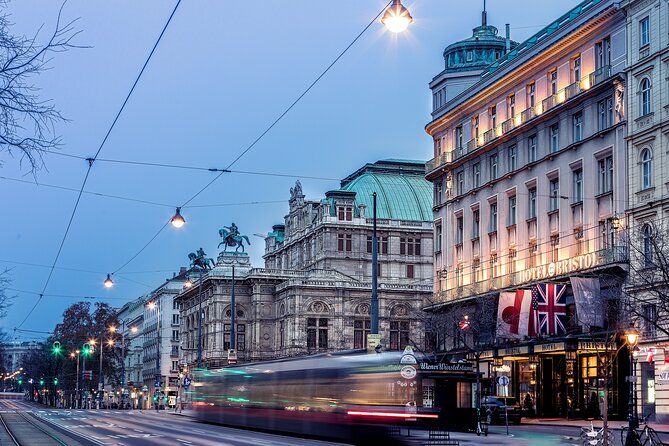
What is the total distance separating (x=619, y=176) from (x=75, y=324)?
355 ft

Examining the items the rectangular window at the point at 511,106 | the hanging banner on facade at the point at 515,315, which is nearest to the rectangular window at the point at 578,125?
the rectangular window at the point at 511,106

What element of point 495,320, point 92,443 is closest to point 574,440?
point 92,443

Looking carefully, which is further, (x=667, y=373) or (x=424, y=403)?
(x=667, y=373)

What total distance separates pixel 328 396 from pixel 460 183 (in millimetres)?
40893

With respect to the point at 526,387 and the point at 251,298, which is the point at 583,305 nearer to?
the point at 526,387

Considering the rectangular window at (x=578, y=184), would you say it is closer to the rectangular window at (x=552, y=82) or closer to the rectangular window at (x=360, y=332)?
the rectangular window at (x=552, y=82)

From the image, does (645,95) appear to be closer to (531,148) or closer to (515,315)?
(531,148)

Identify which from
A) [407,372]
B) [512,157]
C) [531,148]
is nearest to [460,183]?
[512,157]

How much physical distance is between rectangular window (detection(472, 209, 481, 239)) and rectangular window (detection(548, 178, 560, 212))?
10.3m

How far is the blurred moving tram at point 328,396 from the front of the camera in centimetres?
3575

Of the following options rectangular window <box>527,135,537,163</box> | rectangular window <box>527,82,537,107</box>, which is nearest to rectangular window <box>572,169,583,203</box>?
rectangular window <box>527,135,537,163</box>

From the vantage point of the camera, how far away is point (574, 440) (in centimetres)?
4338

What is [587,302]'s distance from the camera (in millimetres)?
56406

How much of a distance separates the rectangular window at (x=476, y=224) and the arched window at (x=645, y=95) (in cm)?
2056
